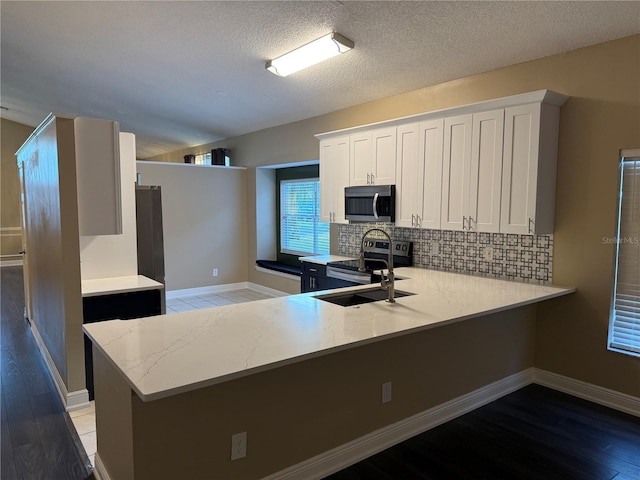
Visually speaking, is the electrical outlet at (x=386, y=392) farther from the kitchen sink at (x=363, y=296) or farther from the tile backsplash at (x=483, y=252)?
the tile backsplash at (x=483, y=252)

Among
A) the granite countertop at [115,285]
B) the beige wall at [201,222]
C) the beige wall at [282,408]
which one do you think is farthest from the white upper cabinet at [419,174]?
the beige wall at [201,222]

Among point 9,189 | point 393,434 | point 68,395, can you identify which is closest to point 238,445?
point 393,434

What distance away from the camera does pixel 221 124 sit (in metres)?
6.82

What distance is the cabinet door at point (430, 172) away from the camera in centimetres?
371

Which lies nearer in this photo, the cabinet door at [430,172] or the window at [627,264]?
the window at [627,264]

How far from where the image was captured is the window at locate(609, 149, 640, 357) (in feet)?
9.64

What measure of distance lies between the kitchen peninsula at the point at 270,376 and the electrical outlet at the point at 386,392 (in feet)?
0.10

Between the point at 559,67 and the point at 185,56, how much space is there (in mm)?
3355

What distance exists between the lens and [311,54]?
12.1 feet

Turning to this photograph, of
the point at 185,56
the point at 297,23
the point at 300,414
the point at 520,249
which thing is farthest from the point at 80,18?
the point at 520,249

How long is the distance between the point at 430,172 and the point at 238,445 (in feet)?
9.01

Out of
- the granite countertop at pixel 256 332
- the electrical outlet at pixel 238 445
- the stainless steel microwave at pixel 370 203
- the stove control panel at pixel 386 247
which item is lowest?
the electrical outlet at pixel 238 445

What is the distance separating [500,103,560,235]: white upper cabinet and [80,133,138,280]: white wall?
322 centimetres

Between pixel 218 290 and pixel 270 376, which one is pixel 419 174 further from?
pixel 218 290
